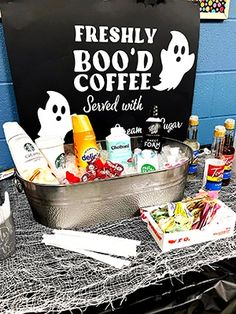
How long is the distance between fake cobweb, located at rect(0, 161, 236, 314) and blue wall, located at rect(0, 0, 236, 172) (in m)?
0.41

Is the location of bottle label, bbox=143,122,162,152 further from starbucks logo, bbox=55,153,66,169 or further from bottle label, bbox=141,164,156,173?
starbucks logo, bbox=55,153,66,169

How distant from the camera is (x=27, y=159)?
29.8 inches

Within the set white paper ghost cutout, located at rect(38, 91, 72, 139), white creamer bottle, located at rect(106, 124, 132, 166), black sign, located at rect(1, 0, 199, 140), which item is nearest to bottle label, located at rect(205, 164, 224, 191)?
white creamer bottle, located at rect(106, 124, 132, 166)

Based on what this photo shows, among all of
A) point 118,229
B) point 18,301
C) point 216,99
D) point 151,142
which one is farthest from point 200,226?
point 216,99

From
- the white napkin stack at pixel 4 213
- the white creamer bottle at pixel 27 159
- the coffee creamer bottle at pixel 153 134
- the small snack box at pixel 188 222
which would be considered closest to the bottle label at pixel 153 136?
the coffee creamer bottle at pixel 153 134

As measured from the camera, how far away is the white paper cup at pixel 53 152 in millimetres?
825

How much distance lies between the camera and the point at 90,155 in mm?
844

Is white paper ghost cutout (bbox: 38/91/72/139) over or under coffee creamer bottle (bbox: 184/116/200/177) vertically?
over

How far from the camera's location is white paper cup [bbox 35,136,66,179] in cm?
83

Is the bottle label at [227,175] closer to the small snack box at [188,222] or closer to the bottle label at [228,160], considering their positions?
the bottle label at [228,160]

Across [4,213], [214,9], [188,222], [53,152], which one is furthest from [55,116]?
[214,9]

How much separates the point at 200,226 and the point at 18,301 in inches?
17.0

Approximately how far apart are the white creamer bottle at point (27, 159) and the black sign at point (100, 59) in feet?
0.49

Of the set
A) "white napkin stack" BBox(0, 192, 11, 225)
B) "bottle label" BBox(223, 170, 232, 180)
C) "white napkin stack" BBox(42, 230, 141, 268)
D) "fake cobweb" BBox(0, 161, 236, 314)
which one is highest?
"white napkin stack" BBox(0, 192, 11, 225)
